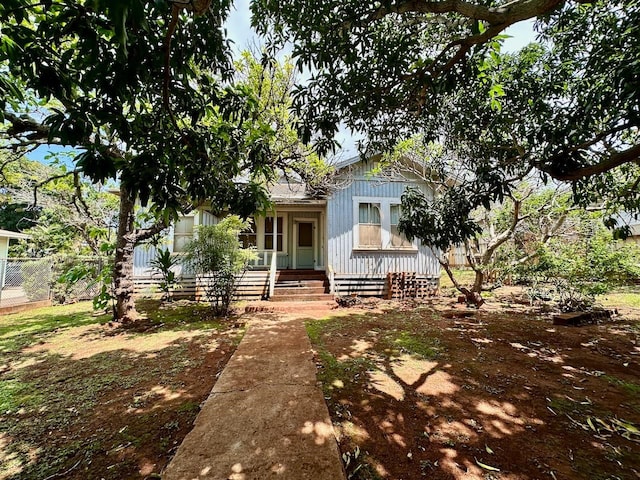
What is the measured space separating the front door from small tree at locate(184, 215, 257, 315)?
509cm

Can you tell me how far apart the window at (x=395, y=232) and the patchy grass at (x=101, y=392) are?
6.75m

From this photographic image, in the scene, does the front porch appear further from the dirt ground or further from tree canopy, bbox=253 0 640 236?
tree canopy, bbox=253 0 640 236

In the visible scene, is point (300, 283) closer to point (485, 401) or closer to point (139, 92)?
point (485, 401)

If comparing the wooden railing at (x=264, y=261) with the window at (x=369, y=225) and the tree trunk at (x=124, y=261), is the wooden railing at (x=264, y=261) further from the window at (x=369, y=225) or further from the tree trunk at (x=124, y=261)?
the tree trunk at (x=124, y=261)

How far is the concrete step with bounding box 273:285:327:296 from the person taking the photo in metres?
9.54

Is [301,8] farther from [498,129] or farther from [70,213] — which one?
[70,213]

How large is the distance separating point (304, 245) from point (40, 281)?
8.98m

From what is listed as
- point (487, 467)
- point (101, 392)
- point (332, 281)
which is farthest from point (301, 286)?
point (487, 467)

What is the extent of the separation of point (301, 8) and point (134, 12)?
311 centimetres

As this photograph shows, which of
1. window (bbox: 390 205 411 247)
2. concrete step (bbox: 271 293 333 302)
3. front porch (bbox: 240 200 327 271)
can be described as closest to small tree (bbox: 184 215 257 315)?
concrete step (bbox: 271 293 333 302)

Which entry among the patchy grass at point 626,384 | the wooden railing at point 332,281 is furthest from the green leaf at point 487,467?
the wooden railing at point 332,281

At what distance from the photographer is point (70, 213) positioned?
11.7 meters

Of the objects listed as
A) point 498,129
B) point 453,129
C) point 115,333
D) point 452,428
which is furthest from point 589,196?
point 115,333

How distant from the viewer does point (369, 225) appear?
10.7 meters
